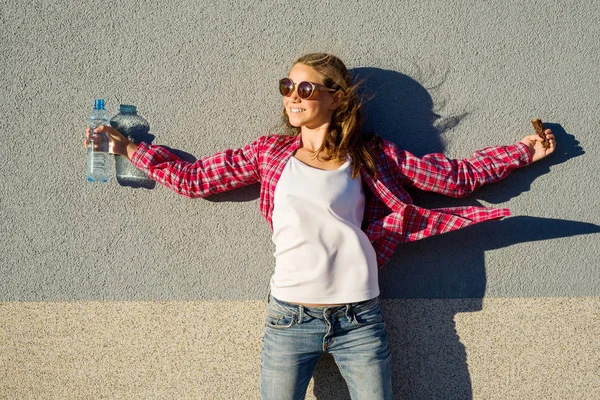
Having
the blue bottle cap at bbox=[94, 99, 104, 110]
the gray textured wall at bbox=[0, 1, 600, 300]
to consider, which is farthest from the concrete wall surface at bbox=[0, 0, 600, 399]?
the blue bottle cap at bbox=[94, 99, 104, 110]

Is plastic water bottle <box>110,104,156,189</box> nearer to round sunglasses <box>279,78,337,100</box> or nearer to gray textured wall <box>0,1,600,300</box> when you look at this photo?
gray textured wall <box>0,1,600,300</box>

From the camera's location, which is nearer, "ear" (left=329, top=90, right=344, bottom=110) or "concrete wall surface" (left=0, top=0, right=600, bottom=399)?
"ear" (left=329, top=90, right=344, bottom=110)

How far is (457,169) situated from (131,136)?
1793 millimetres

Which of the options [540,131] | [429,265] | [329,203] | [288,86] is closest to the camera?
[329,203]

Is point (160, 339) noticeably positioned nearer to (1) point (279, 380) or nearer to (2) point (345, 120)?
(1) point (279, 380)

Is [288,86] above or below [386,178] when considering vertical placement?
above

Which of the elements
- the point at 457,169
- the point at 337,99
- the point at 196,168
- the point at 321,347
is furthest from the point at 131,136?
the point at 457,169

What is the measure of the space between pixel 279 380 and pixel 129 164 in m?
1.42

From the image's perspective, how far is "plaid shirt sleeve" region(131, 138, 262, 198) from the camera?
254 cm

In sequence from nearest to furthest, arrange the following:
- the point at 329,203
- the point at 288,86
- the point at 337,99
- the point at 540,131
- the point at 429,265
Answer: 1. the point at 329,203
2. the point at 288,86
3. the point at 337,99
4. the point at 540,131
5. the point at 429,265

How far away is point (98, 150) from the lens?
8.80 feet

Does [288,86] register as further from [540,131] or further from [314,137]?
[540,131]

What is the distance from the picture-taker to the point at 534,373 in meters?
2.78

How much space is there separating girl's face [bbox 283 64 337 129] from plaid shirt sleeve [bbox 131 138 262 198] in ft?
0.86
